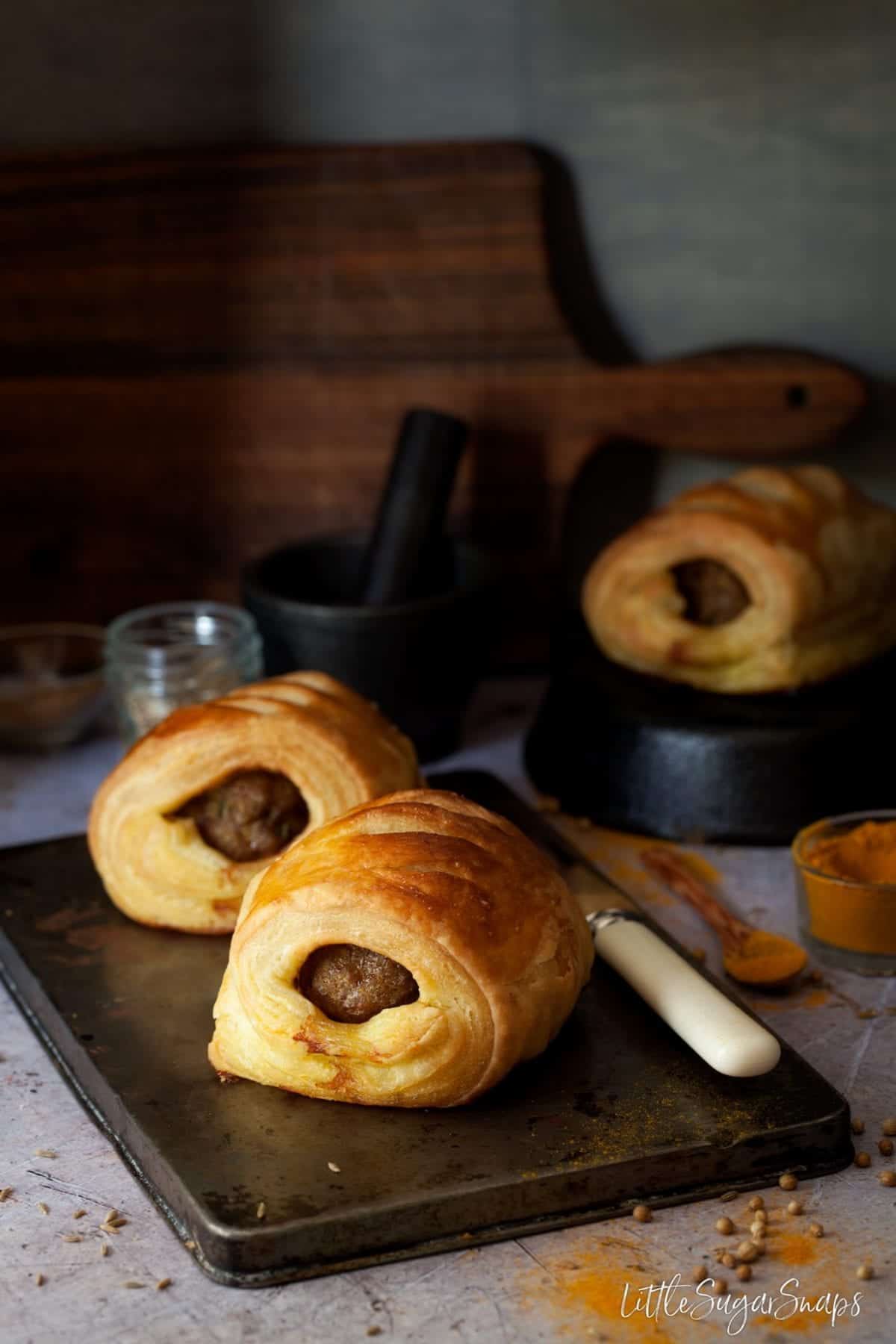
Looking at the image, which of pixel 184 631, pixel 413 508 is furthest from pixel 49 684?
pixel 413 508

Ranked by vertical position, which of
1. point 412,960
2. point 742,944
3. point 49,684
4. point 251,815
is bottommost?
point 49,684

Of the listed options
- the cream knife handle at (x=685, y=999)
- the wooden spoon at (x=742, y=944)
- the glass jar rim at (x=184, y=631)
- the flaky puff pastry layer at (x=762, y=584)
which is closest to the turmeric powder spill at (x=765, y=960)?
the wooden spoon at (x=742, y=944)

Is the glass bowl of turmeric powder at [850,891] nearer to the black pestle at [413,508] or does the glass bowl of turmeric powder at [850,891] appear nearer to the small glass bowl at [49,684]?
the black pestle at [413,508]

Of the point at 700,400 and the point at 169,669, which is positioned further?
the point at 700,400

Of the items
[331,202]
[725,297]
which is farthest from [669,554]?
[331,202]

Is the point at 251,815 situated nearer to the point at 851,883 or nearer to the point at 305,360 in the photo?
the point at 851,883

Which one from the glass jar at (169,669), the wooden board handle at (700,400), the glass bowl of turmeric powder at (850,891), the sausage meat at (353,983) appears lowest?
the glass jar at (169,669)
